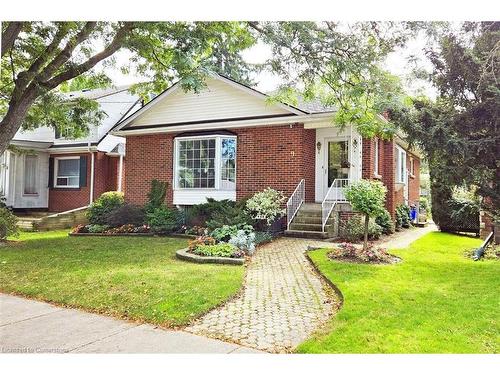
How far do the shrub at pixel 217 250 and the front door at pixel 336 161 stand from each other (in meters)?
4.39

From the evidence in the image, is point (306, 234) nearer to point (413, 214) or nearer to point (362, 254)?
point (362, 254)

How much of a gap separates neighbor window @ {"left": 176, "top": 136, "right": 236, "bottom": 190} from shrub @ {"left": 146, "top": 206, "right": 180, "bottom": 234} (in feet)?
3.63

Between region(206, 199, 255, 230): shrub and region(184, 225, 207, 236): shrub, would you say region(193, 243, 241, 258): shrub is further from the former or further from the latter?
region(184, 225, 207, 236): shrub

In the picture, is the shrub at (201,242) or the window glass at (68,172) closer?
A: the shrub at (201,242)

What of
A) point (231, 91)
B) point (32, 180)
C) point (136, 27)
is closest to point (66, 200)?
point (32, 180)

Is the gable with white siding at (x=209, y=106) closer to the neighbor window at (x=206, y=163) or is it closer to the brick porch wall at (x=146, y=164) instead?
the brick porch wall at (x=146, y=164)

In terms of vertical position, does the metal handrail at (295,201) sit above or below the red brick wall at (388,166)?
below

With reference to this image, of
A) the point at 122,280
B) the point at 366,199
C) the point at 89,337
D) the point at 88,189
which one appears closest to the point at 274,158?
the point at 366,199

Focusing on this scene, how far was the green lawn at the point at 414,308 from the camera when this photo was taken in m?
3.60

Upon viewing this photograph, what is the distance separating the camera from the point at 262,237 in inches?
355

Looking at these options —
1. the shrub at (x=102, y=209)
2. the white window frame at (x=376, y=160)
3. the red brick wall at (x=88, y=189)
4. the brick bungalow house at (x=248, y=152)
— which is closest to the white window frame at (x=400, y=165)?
the brick bungalow house at (x=248, y=152)

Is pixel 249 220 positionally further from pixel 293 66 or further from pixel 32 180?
pixel 32 180

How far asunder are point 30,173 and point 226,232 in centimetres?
1107
